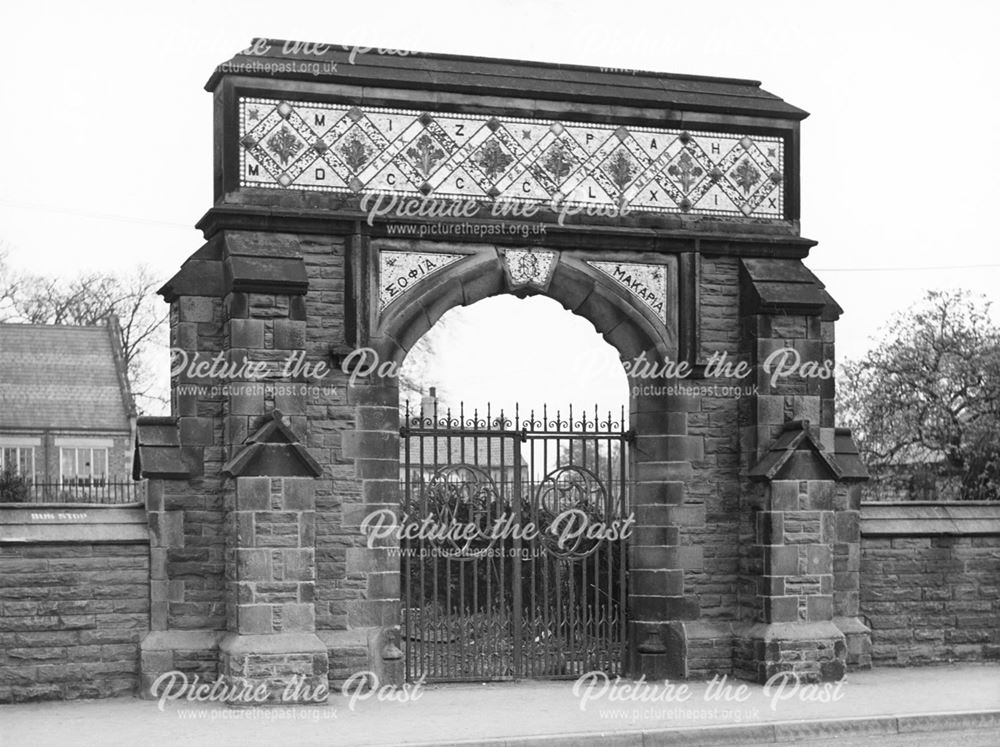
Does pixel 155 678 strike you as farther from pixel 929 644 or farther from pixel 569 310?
pixel 929 644

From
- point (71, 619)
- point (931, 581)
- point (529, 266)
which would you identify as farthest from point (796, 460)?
point (71, 619)

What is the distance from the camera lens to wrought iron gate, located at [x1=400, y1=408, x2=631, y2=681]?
1475 centimetres

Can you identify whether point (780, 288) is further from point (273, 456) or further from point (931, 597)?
point (273, 456)

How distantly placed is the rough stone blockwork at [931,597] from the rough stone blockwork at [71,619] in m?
7.05

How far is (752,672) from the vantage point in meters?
14.7

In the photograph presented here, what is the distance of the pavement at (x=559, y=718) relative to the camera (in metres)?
11.7

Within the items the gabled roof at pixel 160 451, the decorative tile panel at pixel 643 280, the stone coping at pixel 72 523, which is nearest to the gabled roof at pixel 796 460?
the decorative tile panel at pixel 643 280

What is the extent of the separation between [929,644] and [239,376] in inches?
294

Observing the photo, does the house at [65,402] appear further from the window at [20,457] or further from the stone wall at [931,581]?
the stone wall at [931,581]

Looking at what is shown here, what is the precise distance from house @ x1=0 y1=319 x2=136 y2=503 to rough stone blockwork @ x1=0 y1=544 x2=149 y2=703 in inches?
1155

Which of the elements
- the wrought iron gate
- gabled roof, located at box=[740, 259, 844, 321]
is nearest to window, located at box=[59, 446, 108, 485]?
the wrought iron gate

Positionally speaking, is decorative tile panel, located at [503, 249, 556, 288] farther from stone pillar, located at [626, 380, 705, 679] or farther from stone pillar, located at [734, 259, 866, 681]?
stone pillar, located at [734, 259, 866, 681]

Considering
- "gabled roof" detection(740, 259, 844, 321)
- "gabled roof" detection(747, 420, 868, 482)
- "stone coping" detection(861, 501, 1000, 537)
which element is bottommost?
"stone coping" detection(861, 501, 1000, 537)

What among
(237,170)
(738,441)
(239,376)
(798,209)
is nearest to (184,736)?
(239,376)
